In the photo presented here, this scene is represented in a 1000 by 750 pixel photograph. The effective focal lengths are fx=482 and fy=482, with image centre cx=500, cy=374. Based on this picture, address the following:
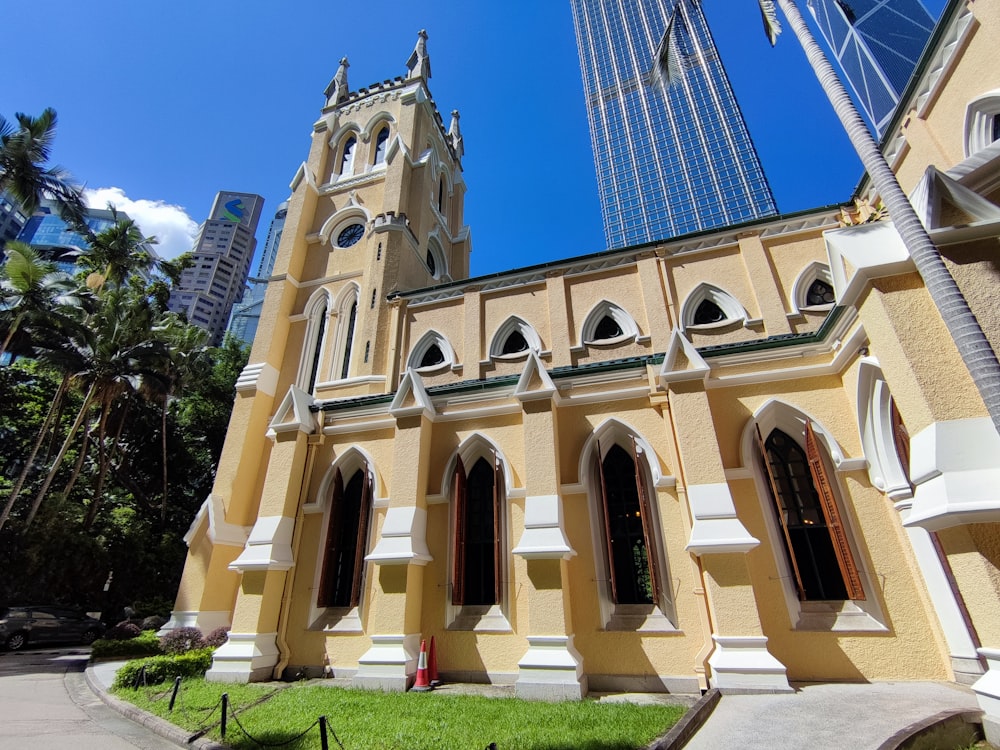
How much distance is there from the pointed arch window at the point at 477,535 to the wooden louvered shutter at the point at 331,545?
2.77m

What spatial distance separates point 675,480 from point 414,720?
543 centimetres

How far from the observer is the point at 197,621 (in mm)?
11641

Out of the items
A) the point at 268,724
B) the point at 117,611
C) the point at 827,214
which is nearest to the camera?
the point at 268,724

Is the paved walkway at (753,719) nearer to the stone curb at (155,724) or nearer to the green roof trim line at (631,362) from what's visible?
the stone curb at (155,724)

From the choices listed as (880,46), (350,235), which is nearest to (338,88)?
(350,235)

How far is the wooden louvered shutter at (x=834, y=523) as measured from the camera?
7348 mm

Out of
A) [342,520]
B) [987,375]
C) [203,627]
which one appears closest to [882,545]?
[987,375]

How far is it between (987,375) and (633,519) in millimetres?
5477

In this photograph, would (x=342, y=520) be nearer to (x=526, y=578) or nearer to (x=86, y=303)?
(x=526, y=578)

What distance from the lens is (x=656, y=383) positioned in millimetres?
9219

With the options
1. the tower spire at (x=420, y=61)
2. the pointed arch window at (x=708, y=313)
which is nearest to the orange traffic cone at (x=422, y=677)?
the pointed arch window at (x=708, y=313)

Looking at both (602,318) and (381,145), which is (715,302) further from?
(381,145)

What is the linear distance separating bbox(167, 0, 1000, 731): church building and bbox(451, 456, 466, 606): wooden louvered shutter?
6cm

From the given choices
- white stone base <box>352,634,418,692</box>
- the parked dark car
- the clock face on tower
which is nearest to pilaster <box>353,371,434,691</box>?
white stone base <box>352,634,418,692</box>
